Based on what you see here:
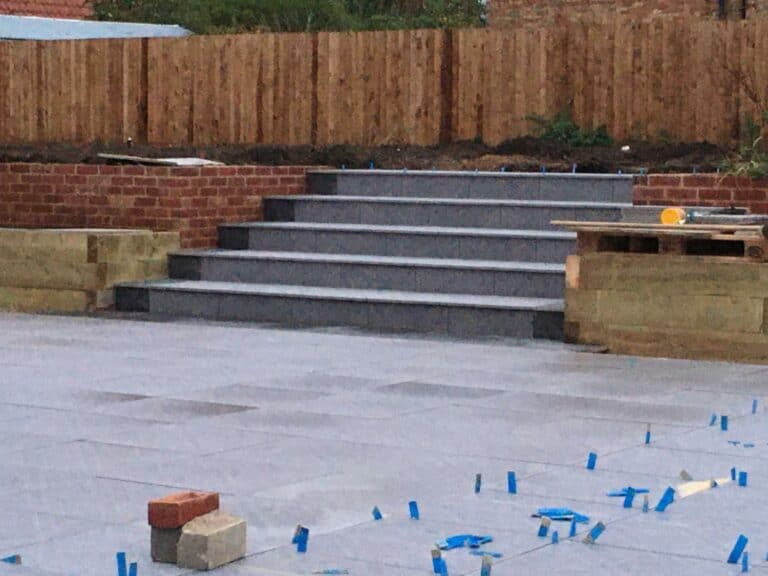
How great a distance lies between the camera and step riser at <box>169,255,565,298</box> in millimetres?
12336

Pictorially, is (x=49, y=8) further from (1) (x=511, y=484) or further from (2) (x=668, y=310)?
(1) (x=511, y=484)

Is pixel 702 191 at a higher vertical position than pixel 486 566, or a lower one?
higher

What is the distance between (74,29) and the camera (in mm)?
30453

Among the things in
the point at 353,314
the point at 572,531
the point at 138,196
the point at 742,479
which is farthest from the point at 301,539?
the point at 138,196

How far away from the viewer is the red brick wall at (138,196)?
46.7 ft

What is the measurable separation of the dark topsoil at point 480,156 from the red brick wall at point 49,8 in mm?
15017

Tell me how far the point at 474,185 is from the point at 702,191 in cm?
327

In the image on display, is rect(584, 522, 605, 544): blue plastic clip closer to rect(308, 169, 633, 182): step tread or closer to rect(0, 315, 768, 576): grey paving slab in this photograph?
rect(0, 315, 768, 576): grey paving slab

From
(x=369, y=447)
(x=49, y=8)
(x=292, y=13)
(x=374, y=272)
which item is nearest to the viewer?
(x=369, y=447)

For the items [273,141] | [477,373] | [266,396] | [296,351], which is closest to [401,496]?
[266,396]

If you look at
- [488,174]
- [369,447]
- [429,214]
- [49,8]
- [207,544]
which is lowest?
[369,447]

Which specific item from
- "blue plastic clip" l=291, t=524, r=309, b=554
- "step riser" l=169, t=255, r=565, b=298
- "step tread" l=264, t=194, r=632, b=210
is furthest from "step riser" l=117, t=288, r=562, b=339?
"blue plastic clip" l=291, t=524, r=309, b=554

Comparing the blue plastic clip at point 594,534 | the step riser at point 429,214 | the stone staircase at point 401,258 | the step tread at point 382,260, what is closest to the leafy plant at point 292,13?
the step riser at point 429,214

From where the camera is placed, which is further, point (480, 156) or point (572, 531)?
point (480, 156)
